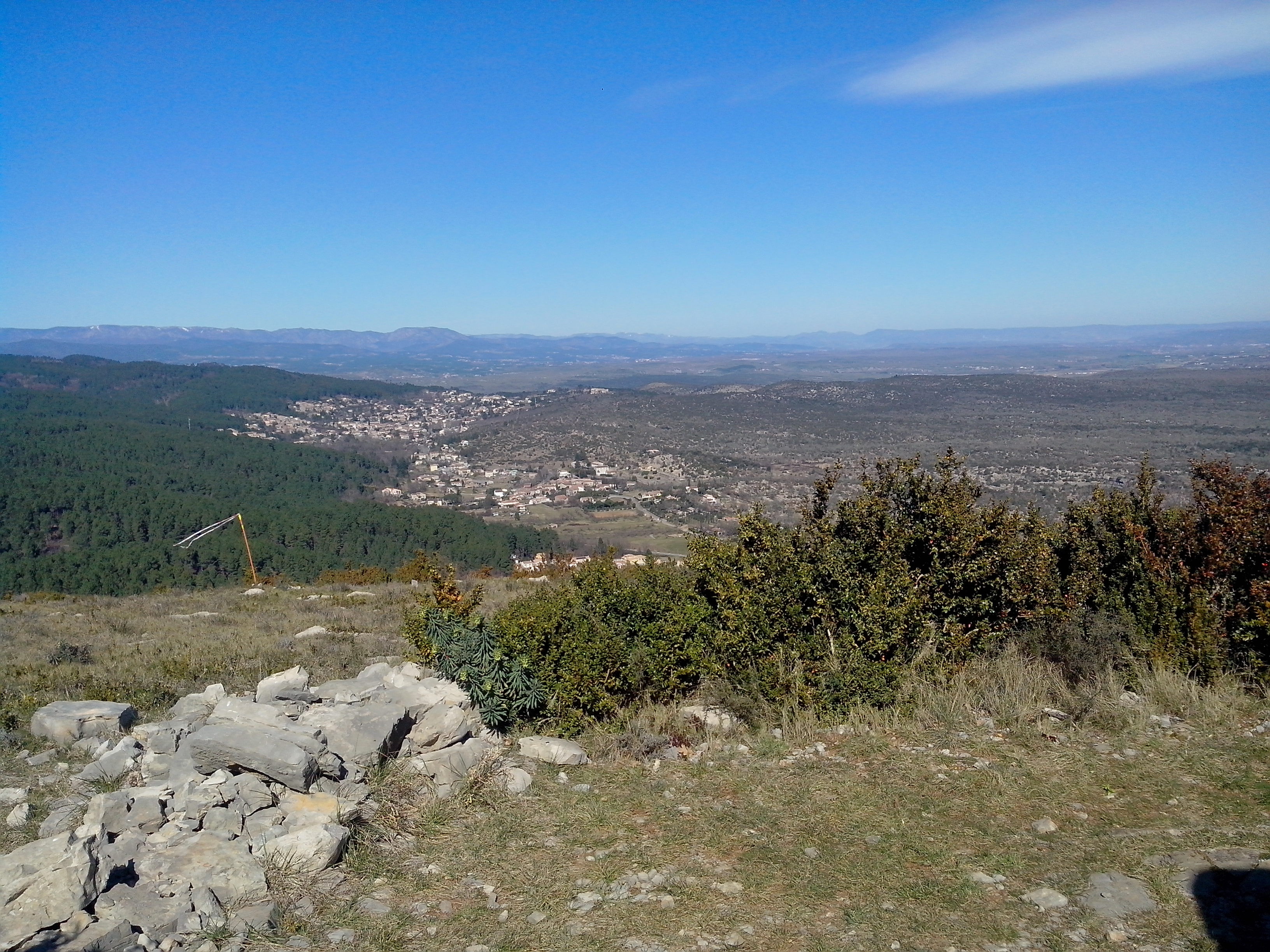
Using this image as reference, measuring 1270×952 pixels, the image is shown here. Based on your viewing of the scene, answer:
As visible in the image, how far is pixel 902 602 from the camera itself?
21.5ft

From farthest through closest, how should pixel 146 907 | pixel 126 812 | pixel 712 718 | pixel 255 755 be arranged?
1. pixel 712 718
2. pixel 255 755
3. pixel 126 812
4. pixel 146 907

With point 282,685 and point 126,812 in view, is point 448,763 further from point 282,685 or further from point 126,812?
point 282,685

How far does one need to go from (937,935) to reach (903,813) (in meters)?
1.19

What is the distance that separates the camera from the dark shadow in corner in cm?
332

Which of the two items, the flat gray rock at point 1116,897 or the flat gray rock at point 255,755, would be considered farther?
the flat gray rock at point 255,755

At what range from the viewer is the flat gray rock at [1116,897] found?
3.59m

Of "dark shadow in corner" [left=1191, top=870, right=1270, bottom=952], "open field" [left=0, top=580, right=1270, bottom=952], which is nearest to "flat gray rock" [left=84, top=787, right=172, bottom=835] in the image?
"open field" [left=0, top=580, right=1270, bottom=952]

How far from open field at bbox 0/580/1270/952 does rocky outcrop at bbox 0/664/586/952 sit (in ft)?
0.69

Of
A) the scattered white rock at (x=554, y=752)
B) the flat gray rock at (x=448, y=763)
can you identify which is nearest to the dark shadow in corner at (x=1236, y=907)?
the scattered white rock at (x=554, y=752)

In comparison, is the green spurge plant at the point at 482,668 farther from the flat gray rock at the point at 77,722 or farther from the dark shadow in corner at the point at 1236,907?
the dark shadow in corner at the point at 1236,907

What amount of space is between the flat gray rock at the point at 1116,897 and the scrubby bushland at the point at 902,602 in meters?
2.36

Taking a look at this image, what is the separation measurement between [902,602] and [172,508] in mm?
48347

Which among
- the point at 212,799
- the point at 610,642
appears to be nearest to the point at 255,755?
the point at 212,799

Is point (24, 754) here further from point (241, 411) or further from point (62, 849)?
point (241, 411)
